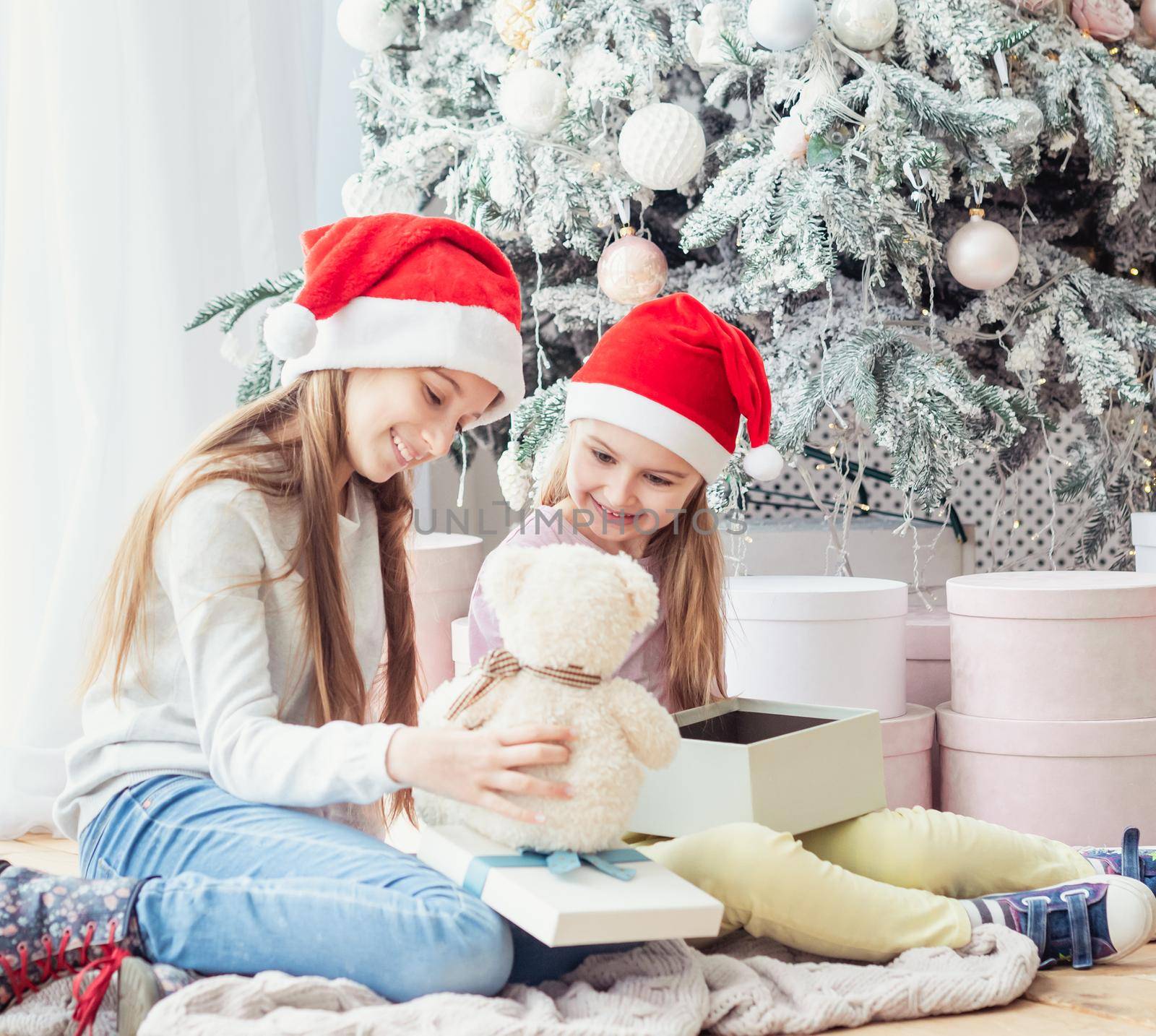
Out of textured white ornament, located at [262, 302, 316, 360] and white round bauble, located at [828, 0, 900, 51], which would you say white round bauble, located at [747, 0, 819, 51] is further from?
textured white ornament, located at [262, 302, 316, 360]

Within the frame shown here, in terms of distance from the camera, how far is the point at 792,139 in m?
1.34

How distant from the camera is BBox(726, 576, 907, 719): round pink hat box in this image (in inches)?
54.6

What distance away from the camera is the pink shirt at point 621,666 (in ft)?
4.05

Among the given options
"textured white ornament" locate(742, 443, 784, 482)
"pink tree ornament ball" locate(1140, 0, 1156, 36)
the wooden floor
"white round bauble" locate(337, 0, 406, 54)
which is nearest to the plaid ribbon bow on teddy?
the wooden floor

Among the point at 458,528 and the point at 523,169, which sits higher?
the point at 523,169

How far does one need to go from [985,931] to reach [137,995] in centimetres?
64

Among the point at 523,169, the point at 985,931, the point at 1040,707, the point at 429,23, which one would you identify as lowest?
the point at 985,931

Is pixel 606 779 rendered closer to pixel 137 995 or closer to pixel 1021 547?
pixel 137 995

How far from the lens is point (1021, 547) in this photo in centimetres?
214

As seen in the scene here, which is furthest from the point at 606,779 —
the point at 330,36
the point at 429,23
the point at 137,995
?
the point at 330,36

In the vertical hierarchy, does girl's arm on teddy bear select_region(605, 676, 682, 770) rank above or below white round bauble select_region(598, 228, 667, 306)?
below

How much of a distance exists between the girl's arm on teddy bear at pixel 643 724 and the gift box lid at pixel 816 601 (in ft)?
1.74

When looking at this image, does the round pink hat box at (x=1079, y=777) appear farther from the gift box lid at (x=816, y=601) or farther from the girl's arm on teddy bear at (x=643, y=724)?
the girl's arm on teddy bear at (x=643, y=724)

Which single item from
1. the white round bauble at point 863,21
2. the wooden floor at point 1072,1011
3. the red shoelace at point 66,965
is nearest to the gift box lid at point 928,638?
the wooden floor at point 1072,1011
